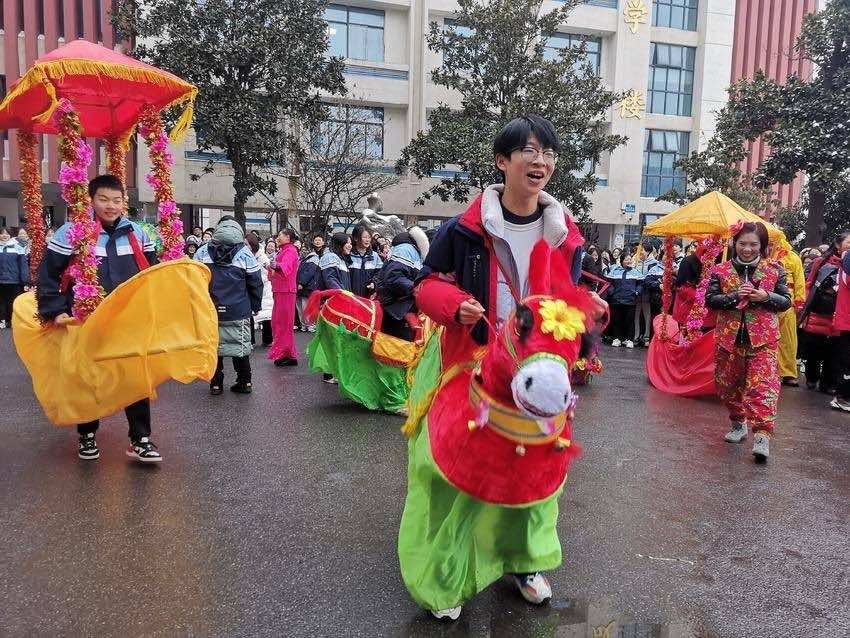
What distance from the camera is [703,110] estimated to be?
92.2 feet

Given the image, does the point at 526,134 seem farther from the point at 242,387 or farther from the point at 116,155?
the point at 242,387

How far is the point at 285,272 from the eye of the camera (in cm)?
913

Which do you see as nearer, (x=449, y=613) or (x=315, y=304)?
(x=449, y=613)

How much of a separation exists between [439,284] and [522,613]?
4.61 ft

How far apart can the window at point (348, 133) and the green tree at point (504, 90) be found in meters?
2.53

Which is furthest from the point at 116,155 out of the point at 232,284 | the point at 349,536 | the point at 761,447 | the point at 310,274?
the point at 761,447

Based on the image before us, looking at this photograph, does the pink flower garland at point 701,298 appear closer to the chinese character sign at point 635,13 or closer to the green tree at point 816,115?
the green tree at point 816,115

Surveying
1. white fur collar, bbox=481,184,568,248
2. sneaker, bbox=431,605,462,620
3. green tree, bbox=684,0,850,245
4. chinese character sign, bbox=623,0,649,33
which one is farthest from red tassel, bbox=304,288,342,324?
chinese character sign, bbox=623,0,649,33

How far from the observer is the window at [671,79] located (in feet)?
91.4

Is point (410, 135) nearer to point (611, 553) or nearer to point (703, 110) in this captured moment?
point (703, 110)

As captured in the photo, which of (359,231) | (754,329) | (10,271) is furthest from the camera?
(10,271)

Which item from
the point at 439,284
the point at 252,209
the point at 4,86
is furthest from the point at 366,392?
the point at 4,86

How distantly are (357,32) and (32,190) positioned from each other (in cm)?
2052

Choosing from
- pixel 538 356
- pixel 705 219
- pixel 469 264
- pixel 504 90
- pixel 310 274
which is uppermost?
pixel 504 90
